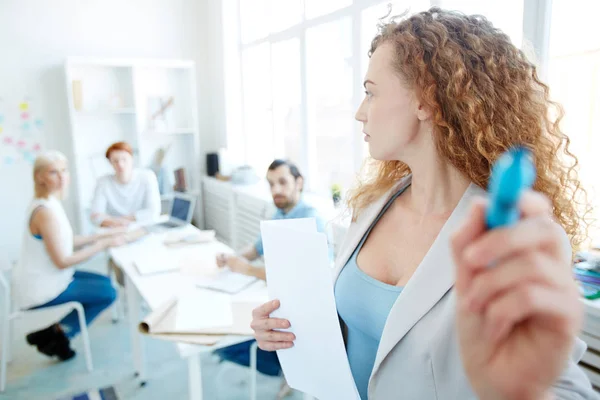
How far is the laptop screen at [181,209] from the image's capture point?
3416mm

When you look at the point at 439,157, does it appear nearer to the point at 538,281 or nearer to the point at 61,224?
the point at 538,281

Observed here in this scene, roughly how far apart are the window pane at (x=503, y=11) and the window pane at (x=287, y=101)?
5.75 feet

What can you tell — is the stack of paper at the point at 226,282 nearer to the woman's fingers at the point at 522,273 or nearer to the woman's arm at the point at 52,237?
the woman's arm at the point at 52,237

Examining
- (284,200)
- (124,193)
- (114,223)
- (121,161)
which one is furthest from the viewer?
(124,193)

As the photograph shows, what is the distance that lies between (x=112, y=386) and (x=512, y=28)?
283 cm

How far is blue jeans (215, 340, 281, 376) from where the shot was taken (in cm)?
197

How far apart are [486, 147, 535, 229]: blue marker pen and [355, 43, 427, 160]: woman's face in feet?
2.30

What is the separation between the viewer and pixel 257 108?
15.8 ft

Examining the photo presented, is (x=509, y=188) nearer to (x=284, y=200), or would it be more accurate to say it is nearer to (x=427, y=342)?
(x=427, y=342)

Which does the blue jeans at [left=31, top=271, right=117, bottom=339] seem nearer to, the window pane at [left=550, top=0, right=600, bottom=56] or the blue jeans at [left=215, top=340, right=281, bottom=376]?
the blue jeans at [left=215, top=340, right=281, bottom=376]

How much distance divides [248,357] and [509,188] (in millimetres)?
1936

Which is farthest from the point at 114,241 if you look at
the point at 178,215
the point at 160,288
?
the point at 160,288

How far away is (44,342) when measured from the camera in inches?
109

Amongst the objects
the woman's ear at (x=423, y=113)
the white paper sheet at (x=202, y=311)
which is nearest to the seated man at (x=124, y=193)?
the white paper sheet at (x=202, y=311)
